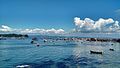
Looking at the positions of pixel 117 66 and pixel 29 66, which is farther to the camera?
pixel 117 66

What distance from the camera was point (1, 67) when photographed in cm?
8344

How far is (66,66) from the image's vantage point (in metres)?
87.9

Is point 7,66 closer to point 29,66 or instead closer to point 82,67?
point 29,66

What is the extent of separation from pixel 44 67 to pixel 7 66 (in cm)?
1307

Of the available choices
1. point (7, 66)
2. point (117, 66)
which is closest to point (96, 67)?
point (117, 66)

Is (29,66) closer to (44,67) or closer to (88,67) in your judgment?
(44,67)

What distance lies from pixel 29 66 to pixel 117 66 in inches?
1289

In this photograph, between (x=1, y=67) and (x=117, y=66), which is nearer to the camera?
(x=1, y=67)

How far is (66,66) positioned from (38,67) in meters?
10.6

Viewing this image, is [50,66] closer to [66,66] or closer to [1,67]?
[66,66]

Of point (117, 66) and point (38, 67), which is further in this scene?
point (117, 66)

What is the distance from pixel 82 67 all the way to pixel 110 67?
1068 centimetres

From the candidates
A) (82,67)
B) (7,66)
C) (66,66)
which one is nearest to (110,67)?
(82,67)

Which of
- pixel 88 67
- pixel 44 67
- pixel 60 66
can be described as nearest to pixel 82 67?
pixel 88 67
